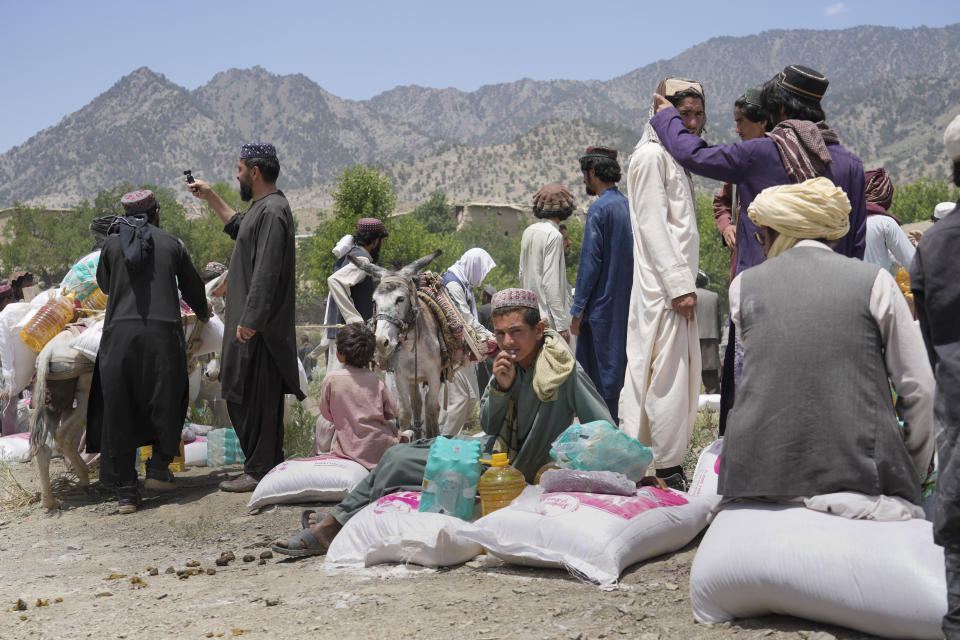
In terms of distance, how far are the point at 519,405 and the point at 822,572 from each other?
2061 mm

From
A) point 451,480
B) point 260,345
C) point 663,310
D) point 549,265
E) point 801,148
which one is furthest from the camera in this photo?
point 549,265

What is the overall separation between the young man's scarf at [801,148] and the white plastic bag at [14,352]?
18.6 ft

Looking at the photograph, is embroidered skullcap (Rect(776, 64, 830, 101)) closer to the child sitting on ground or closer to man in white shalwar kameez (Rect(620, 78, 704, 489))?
man in white shalwar kameez (Rect(620, 78, 704, 489))

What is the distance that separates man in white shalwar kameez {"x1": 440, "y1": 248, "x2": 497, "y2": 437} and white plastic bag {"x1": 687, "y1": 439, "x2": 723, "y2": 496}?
11.2 ft

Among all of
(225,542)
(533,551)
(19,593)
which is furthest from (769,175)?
(19,593)

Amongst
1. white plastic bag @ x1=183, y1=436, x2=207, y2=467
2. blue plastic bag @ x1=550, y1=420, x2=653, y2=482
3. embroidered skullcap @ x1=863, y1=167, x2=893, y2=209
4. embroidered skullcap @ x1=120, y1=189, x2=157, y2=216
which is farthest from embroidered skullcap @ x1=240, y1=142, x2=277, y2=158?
embroidered skullcap @ x1=863, y1=167, x2=893, y2=209

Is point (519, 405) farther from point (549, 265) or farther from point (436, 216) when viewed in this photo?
point (436, 216)

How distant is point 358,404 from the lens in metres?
5.96

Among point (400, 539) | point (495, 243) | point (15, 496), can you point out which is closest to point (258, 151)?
point (15, 496)

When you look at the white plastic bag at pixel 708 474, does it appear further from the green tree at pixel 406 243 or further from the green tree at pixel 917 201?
the green tree at pixel 917 201

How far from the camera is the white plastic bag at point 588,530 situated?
3834 millimetres

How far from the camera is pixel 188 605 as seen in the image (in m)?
4.12

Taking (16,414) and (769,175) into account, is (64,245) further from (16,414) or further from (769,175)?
(769,175)

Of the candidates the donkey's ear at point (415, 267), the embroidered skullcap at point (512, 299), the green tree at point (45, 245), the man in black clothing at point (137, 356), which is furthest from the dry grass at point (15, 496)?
the green tree at point (45, 245)
